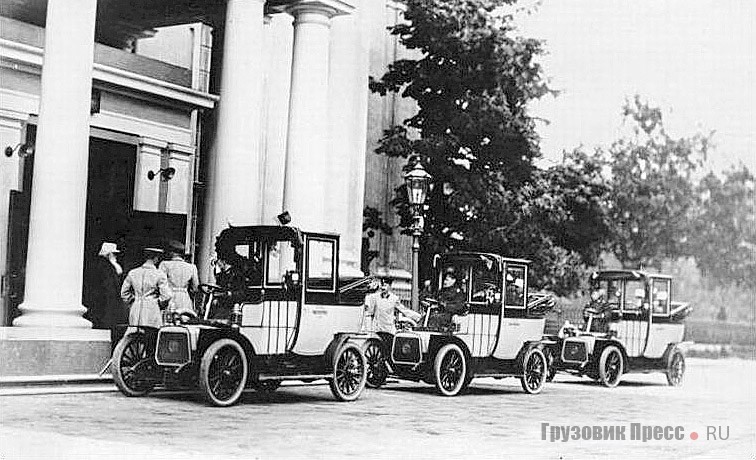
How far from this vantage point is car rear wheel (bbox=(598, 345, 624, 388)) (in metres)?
18.2

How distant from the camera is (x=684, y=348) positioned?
64.0 ft

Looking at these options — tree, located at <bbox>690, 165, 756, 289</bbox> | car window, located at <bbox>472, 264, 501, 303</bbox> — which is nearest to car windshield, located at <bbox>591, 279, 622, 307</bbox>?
car window, located at <bbox>472, 264, 501, 303</bbox>

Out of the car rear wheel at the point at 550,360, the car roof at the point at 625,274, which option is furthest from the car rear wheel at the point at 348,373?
the car roof at the point at 625,274

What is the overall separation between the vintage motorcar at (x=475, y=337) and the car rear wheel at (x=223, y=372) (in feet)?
9.99

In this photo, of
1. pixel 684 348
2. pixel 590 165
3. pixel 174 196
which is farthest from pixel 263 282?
pixel 590 165

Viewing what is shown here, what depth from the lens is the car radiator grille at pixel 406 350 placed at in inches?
573

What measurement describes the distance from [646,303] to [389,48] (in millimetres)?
10548

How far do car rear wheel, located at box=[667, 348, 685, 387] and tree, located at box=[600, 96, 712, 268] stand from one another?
1.76 meters

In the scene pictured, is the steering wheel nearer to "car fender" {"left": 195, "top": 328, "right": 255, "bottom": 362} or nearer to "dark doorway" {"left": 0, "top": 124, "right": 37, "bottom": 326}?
"car fender" {"left": 195, "top": 328, "right": 255, "bottom": 362}

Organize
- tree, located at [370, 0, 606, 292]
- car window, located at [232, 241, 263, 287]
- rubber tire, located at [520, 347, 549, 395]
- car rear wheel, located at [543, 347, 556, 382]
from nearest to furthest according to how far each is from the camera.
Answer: car window, located at [232, 241, 263, 287] < rubber tire, located at [520, 347, 549, 395] < car rear wheel, located at [543, 347, 556, 382] < tree, located at [370, 0, 606, 292]

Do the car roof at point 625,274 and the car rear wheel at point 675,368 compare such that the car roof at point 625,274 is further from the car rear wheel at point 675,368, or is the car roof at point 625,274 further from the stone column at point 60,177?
the stone column at point 60,177

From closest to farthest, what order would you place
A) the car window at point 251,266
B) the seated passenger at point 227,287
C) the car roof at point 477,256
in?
1. the seated passenger at point 227,287
2. the car window at point 251,266
3. the car roof at point 477,256

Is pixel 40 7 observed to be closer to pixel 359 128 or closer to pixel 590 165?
pixel 359 128

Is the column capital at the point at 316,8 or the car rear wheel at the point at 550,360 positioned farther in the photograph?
the column capital at the point at 316,8
